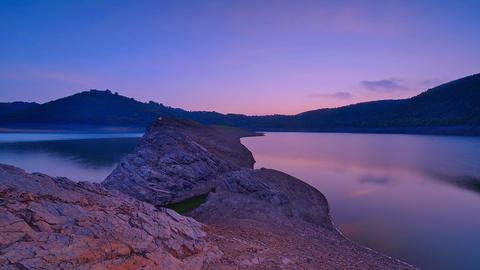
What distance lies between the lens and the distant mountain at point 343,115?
94688 millimetres

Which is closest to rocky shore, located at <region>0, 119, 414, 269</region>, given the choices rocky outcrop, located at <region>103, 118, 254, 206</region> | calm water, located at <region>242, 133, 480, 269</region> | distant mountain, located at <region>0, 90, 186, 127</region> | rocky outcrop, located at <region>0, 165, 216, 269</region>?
rocky outcrop, located at <region>0, 165, 216, 269</region>

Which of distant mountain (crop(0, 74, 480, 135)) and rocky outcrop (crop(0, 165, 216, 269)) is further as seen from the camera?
distant mountain (crop(0, 74, 480, 135))

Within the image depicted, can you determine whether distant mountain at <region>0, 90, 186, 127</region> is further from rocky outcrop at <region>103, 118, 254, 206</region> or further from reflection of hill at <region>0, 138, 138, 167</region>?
rocky outcrop at <region>103, 118, 254, 206</region>

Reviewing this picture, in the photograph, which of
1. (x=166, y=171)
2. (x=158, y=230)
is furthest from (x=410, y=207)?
(x=158, y=230)

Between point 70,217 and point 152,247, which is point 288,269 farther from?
point 70,217

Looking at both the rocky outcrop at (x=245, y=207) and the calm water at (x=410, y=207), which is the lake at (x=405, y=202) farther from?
the rocky outcrop at (x=245, y=207)

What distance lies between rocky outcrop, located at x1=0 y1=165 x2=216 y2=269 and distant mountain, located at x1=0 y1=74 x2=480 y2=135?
291ft

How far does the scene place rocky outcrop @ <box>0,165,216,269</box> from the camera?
5254 millimetres

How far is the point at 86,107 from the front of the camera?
511ft

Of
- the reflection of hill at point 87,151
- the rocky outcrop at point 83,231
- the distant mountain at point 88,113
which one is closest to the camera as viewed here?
the rocky outcrop at point 83,231

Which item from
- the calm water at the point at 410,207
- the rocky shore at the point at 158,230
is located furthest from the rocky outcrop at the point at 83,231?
the calm water at the point at 410,207

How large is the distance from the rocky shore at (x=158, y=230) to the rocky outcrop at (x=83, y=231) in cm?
2

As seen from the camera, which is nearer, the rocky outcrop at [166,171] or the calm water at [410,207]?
the calm water at [410,207]

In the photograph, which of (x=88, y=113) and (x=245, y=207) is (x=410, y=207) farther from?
(x=88, y=113)
